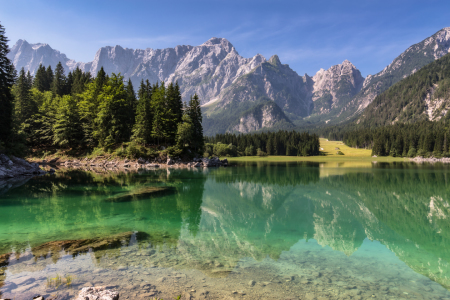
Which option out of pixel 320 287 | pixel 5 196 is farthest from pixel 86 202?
pixel 320 287

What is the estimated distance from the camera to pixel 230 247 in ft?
46.9

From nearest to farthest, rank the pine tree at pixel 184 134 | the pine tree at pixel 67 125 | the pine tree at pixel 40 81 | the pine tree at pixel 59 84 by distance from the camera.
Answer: the pine tree at pixel 67 125 → the pine tree at pixel 184 134 → the pine tree at pixel 59 84 → the pine tree at pixel 40 81

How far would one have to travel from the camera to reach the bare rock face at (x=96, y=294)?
7.65m

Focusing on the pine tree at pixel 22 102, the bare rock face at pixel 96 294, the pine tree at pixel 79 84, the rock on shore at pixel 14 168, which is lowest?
the bare rock face at pixel 96 294

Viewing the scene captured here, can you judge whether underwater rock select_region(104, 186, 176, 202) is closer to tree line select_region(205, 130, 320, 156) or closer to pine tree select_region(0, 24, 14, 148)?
pine tree select_region(0, 24, 14, 148)

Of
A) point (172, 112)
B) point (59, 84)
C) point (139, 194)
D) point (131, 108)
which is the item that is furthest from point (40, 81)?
point (139, 194)

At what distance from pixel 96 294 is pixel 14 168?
5201cm

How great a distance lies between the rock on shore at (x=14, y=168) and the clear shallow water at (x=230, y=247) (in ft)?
64.2

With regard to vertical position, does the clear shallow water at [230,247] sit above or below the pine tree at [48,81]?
below

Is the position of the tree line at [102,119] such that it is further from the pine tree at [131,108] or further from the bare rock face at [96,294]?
the bare rock face at [96,294]

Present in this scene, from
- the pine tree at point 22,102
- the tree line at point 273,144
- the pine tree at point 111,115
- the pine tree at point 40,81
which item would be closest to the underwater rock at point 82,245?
the pine tree at point 111,115

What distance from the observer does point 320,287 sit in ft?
32.0

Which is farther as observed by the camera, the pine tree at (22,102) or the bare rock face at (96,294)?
the pine tree at (22,102)

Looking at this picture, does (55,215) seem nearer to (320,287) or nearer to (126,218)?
(126,218)
